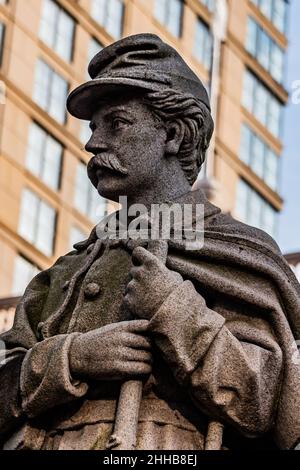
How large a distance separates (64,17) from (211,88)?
8.35m

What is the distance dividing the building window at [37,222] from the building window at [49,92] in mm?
2762

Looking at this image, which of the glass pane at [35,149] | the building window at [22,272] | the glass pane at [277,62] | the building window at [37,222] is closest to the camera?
the building window at [22,272]

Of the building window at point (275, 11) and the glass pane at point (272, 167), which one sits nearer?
the glass pane at point (272, 167)

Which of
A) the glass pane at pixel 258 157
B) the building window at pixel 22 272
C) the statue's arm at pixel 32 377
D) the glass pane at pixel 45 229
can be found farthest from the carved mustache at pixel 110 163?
the glass pane at pixel 258 157

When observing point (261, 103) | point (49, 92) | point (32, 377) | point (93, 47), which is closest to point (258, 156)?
point (261, 103)

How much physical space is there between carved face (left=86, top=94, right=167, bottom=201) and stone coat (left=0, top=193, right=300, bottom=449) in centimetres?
43

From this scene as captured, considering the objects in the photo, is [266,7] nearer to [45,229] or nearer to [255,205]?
[255,205]

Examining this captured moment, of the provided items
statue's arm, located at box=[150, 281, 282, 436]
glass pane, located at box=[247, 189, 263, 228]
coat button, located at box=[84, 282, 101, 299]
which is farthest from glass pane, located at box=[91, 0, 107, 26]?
statue's arm, located at box=[150, 281, 282, 436]

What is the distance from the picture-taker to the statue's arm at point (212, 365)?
12258 millimetres

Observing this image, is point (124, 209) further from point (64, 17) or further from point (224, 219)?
point (64, 17)

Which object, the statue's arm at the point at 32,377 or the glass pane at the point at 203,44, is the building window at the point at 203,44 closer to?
the glass pane at the point at 203,44

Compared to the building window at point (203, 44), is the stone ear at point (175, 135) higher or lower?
lower

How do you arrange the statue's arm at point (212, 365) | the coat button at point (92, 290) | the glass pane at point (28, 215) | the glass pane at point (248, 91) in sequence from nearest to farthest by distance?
the statue's arm at point (212, 365) < the coat button at point (92, 290) < the glass pane at point (28, 215) < the glass pane at point (248, 91)

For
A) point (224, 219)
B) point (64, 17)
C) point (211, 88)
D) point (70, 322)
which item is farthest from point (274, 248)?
point (64, 17)
